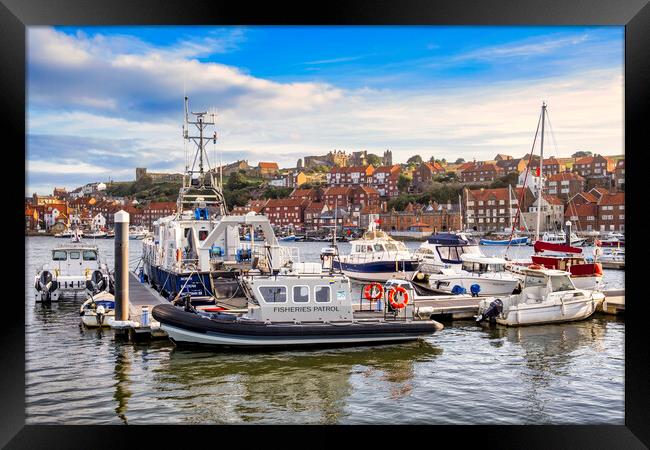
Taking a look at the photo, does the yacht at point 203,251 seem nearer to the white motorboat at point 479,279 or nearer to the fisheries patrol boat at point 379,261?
the white motorboat at point 479,279

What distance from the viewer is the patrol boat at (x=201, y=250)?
496 inches

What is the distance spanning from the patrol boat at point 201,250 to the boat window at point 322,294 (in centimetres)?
249

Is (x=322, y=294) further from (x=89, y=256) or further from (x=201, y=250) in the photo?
(x=89, y=256)

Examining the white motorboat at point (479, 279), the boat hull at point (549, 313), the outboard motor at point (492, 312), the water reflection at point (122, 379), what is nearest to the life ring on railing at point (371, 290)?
the outboard motor at point (492, 312)

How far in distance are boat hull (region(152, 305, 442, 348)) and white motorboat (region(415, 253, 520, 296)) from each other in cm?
544

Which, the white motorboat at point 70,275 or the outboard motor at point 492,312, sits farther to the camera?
the white motorboat at point 70,275

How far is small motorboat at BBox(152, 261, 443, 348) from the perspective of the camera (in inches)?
391

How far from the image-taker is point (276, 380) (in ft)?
28.2

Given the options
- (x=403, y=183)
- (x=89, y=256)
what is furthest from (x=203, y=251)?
(x=403, y=183)

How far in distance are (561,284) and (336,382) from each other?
6.87m

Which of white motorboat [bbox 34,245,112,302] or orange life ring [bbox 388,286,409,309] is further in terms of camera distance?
white motorboat [bbox 34,245,112,302]

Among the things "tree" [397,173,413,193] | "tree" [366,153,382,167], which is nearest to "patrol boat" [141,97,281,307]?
"tree" [397,173,413,193]

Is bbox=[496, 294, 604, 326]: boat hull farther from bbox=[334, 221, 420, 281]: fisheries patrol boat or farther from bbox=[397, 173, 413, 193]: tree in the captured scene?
bbox=[397, 173, 413, 193]: tree
